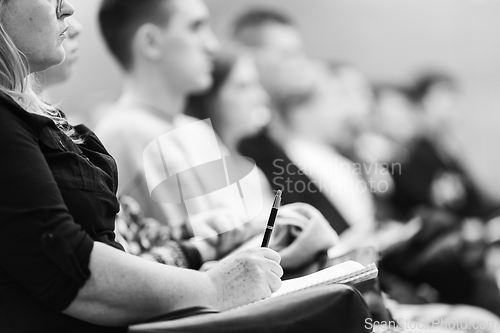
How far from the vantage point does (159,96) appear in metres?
2.21

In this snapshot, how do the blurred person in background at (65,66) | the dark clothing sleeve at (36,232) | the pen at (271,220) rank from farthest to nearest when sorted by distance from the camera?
1. the blurred person in background at (65,66)
2. the pen at (271,220)
3. the dark clothing sleeve at (36,232)

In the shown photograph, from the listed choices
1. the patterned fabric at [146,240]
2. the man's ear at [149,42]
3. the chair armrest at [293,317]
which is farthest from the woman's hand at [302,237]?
the man's ear at [149,42]

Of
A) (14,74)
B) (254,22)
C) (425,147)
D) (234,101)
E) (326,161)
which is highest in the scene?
(14,74)

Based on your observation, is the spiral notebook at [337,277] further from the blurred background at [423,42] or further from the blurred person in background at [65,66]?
the blurred background at [423,42]

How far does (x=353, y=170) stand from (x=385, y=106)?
20.0 inches

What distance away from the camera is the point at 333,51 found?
296cm

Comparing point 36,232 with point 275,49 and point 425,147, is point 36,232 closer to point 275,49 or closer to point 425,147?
point 275,49

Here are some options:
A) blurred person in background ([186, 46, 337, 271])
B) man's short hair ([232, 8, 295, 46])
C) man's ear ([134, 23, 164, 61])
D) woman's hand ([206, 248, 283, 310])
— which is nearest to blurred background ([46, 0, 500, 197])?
man's short hair ([232, 8, 295, 46])

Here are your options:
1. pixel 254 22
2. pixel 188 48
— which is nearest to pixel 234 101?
pixel 188 48

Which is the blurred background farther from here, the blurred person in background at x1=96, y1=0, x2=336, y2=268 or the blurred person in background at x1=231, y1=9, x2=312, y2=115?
the blurred person in background at x1=96, y1=0, x2=336, y2=268

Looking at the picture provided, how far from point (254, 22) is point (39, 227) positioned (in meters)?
2.17

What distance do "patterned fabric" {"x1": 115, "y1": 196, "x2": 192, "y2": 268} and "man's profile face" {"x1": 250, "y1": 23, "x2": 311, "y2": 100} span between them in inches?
48.6

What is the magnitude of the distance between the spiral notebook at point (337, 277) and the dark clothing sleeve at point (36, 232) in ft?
1.02

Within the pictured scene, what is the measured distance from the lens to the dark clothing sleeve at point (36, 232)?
2.24 ft
